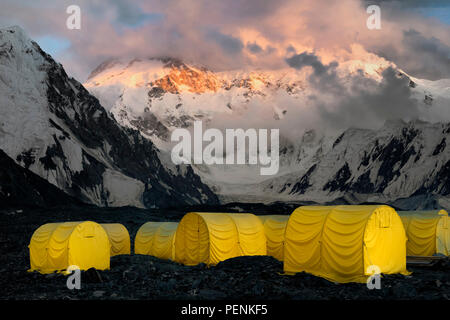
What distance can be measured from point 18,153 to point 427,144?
14505cm

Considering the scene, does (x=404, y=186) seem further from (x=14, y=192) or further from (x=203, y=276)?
(x=203, y=276)

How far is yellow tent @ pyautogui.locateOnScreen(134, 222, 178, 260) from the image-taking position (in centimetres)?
3322

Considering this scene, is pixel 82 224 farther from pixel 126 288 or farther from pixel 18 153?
pixel 18 153

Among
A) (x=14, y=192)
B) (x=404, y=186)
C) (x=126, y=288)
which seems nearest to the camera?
(x=126, y=288)

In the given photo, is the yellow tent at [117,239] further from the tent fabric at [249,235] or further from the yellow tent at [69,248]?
the tent fabric at [249,235]

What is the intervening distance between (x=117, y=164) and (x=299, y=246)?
4746 inches

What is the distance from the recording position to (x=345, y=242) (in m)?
Result: 22.3

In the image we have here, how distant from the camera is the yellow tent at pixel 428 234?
3328 cm

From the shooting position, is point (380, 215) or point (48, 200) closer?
point (380, 215)

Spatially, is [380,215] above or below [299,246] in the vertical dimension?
above

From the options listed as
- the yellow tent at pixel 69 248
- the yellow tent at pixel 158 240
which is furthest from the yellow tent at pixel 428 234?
the yellow tent at pixel 69 248

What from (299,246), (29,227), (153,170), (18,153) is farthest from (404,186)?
(299,246)

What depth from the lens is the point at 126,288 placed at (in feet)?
71.6

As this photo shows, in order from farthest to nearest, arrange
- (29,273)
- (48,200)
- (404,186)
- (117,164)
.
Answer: (404,186), (117,164), (48,200), (29,273)
